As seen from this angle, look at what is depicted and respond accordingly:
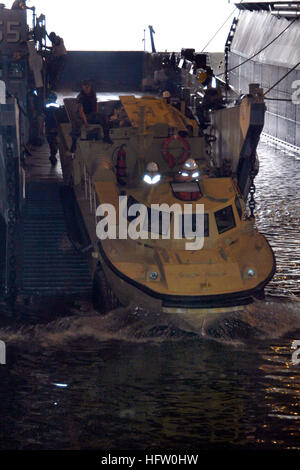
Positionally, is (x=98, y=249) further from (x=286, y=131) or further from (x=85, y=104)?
(x=286, y=131)

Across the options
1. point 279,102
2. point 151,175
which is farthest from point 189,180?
point 279,102

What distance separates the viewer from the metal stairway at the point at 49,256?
18.9 meters

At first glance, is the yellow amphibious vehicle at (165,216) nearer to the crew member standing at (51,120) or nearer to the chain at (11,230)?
the chain at (11,230)

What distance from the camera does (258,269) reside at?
16.2 m

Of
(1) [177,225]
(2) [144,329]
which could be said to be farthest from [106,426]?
(1) [177,225]

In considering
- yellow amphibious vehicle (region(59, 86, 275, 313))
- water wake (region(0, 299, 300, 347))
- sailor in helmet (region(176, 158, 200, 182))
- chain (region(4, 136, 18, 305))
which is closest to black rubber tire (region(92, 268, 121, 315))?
yellow amphibious vehicle (region(59, 86, 275, 313))

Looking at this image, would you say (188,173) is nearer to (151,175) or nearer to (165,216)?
(151,175)

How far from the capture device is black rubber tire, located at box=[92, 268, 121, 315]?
17.1 m

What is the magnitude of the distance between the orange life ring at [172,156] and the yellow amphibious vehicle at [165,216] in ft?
0.08

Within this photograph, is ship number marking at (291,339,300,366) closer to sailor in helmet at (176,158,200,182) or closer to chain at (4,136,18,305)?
sailor in helmet at (176,158,200,182)

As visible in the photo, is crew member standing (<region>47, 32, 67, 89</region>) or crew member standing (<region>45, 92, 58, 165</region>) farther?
crew member standing (<region>47, 32, 67, 89</region>)

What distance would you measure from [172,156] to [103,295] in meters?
4.15

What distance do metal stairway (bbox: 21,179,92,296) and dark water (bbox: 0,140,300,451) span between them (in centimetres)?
109

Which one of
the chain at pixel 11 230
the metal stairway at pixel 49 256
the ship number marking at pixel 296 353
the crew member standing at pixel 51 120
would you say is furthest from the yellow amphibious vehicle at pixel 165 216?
the crew member standing at pixel 51 120
